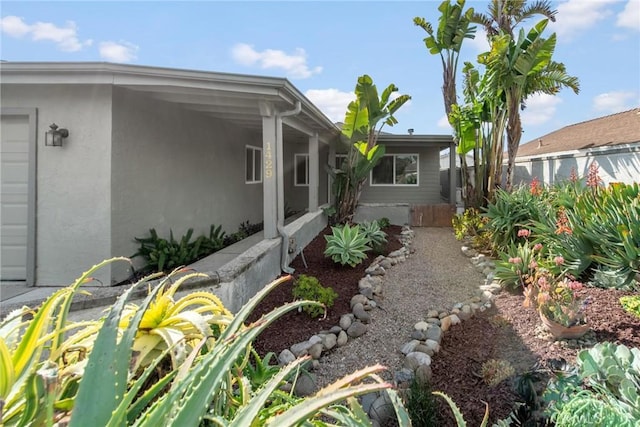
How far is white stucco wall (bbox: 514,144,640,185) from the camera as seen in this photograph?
996 centimetres

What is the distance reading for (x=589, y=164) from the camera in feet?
37.8

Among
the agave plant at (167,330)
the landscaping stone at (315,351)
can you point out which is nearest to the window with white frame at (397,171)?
the landscaping stone at (315,351)

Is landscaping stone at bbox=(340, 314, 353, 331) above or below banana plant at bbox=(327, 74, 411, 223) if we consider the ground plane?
below

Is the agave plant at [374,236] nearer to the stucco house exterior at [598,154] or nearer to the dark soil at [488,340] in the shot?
the dark soil at [488,340]

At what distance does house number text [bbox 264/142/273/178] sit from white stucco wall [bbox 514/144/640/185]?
9.84 meters

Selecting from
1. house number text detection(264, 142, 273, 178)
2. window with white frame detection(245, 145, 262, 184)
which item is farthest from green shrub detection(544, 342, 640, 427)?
window with white frame detection(245, 145, 262, 184)

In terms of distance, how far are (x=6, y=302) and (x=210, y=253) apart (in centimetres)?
314

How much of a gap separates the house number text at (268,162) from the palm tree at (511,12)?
973cm

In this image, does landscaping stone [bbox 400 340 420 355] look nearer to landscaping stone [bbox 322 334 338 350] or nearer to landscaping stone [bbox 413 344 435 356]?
landscaping stone [bbox 413 344 435 356]

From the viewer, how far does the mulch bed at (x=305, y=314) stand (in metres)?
4.42

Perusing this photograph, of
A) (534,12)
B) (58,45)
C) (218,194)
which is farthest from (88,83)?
(534,12)

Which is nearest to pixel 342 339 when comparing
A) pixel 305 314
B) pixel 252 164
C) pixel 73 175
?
pixel 305 314

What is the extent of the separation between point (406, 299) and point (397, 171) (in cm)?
1020

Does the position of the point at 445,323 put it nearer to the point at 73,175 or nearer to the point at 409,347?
the point at 409,347
